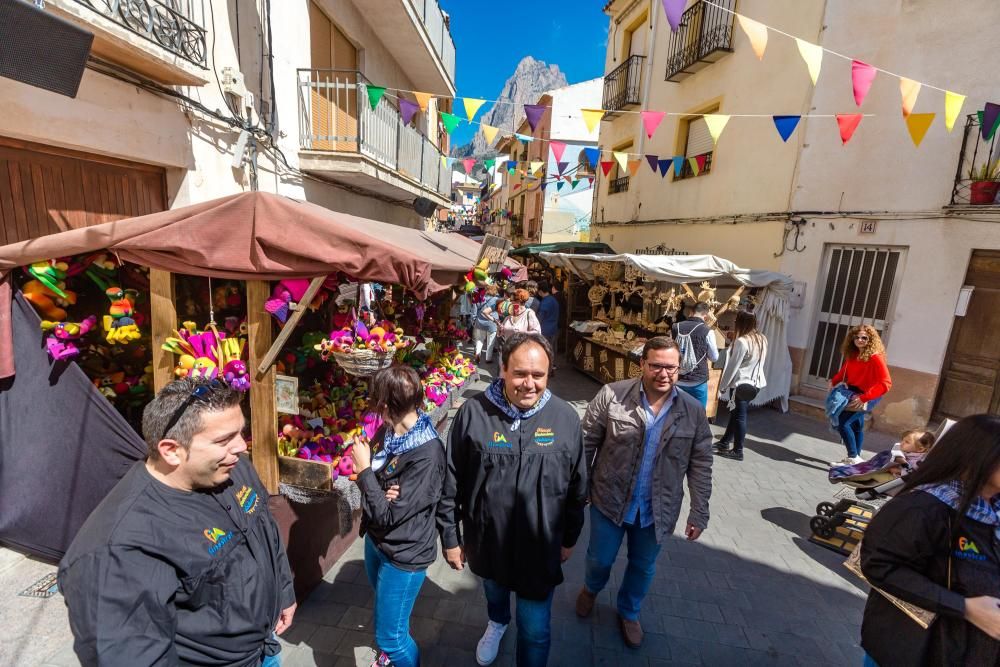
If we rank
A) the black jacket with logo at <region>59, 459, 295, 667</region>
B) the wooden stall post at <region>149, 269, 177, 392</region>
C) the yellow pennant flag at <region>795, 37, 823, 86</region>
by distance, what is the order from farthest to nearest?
1. the yellow pennant flag at <region>795, 37, 823, 86</region>
2. the wooden stall post at <region>149, 269, 177, 392</region>
3. the black jacket with logo at <region>59, 459, 295, 667</region>

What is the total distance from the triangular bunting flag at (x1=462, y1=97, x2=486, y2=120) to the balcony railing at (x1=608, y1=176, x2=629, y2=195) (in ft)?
27.2

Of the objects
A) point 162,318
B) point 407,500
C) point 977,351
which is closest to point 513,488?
point 407,500

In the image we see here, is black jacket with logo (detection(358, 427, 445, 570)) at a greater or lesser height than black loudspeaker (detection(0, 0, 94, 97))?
lesser

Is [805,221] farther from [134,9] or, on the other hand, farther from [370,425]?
[134,9]

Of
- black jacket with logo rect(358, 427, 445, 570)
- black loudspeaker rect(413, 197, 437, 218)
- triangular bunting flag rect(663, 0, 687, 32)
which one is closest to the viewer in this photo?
black jacket with logo rect(358, 427, 445, 570)

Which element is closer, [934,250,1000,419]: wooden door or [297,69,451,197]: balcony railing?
[934,250,1000,419]: wooden door

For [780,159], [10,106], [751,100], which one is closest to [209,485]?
[10,106]

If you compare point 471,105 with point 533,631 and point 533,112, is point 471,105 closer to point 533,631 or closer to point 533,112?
point 533,112

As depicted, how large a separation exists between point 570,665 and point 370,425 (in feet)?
6.22

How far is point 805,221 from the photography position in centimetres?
759

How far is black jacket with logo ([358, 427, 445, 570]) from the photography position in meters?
2.08

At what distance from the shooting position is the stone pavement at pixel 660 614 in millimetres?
2691

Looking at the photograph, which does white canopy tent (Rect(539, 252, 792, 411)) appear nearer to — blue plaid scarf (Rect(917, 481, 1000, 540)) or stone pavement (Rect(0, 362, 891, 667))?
stone pavement (Rect(0, 362, 891, 667))

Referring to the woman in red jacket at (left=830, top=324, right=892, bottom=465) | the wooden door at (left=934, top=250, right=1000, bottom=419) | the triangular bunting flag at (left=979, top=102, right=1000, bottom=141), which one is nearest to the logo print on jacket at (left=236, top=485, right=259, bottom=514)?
the woman in red jacket at (left=830, top=324, right=892, bottom=465)
